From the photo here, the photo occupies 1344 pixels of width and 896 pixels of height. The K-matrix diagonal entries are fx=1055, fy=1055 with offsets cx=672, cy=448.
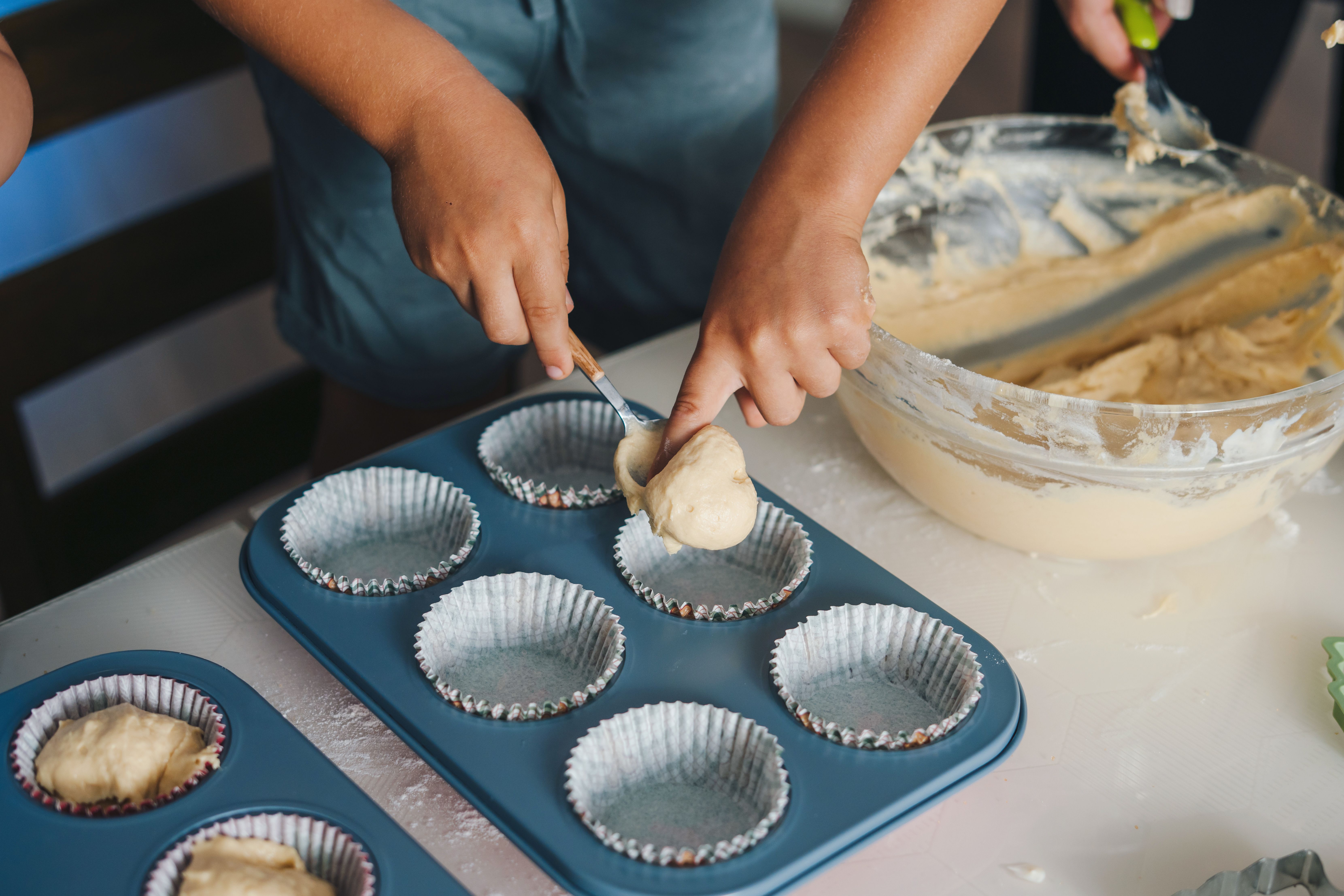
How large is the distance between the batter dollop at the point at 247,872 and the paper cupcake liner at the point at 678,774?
0.21 meters

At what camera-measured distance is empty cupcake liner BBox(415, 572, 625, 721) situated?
39.4 inches

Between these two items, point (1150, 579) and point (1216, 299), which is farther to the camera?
point (1216, 299)

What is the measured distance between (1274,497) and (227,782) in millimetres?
1055

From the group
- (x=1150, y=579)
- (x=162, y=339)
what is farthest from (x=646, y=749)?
(x=162, y=339)

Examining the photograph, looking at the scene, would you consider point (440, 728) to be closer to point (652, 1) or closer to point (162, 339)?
point (652, 1)

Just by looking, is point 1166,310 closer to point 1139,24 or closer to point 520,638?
point 1139,24

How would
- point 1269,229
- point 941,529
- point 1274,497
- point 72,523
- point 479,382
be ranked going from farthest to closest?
point 72,523, point 479,382, point 1269,229, point 941,529, point 1274,497

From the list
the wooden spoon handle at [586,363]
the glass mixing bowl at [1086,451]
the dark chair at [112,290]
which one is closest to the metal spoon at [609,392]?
the wooden spoon handle at [586,363]

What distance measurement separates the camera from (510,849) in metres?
0.88

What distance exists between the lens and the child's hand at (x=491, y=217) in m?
1.01

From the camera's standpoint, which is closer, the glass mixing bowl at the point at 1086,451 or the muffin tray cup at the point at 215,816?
the muffin tray cup at the point at 215,816

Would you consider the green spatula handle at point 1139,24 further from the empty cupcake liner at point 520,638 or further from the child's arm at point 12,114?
the child's arm at point 12,114

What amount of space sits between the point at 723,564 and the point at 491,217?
0.45m

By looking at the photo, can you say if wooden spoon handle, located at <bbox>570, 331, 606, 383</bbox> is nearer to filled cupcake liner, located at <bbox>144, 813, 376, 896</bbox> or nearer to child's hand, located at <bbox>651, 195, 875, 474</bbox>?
child's hand, located at <bbox>651, 195, 875, 474</bbox>
